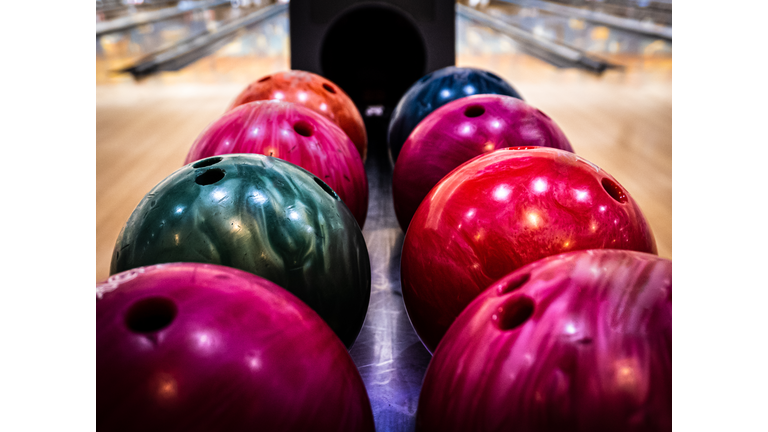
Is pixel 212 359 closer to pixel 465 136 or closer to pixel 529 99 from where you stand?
pixel 465 136

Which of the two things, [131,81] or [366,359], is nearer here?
[366,359]

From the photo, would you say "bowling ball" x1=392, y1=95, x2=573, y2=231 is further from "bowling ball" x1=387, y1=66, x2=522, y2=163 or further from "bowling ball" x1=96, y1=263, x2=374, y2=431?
"bowling ball" x1=96, y1=263, x2=374, y2=431

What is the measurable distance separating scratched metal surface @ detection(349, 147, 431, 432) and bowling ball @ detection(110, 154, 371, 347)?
0.18m

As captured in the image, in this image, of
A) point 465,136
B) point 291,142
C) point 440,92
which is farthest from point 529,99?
point 291,142

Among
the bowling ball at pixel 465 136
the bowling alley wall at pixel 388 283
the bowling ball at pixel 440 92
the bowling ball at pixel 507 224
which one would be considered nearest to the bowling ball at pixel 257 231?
the bowling alley wall at pixel 388 283

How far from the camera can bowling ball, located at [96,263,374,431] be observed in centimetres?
58

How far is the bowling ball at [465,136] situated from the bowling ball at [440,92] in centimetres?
41

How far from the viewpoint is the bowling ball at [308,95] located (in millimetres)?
1957

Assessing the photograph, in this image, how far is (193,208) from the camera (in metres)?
1.01

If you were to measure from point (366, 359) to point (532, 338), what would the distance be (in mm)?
Answer: 735

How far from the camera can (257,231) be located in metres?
0.99

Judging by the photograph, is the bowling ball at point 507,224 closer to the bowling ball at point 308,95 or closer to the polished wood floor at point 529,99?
the bowling ball at point 308,95
